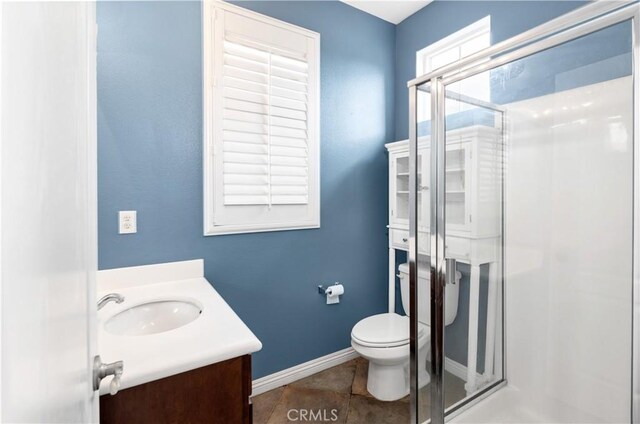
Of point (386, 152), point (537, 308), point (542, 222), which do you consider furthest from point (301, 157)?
point (537, 308)

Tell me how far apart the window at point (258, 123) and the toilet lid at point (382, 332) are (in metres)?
0.71

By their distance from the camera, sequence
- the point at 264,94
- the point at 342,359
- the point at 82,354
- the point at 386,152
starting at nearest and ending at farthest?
the point at 82,354 < the point at 264,94 < the point at 342,359 < the point at 386,152

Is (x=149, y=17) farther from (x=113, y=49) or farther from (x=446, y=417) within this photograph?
(x=446, y=417)

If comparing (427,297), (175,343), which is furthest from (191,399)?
(427,297)

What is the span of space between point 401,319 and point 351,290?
0.42 m

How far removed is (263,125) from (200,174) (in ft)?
1.56

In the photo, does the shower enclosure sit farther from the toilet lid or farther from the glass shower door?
the toilet lid

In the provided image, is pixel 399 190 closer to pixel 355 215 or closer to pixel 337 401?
pixel 355 215

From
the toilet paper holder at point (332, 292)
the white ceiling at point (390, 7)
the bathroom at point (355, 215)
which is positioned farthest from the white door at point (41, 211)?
the white ceiling at point (390, 7)

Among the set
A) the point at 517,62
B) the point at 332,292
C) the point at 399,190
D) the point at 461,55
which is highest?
the point at 461,55

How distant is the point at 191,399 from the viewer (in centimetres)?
90

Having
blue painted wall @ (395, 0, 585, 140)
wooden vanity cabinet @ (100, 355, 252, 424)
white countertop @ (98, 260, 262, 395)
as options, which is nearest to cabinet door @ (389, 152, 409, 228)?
blue painted wall @ (395, 0, 585, 140)

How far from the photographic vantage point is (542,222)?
1568mm

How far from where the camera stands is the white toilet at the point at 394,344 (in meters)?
1.55
